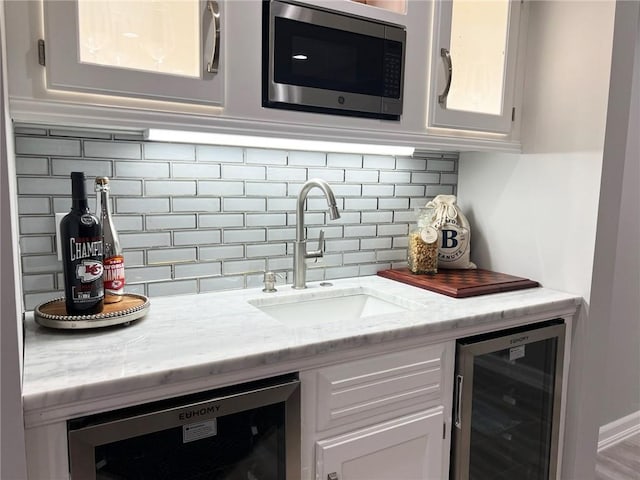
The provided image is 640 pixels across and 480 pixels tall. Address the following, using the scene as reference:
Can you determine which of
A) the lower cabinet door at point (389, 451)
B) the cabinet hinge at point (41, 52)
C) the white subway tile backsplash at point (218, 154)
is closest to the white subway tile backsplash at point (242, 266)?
the white subway tile backsplash at point (218, 154)

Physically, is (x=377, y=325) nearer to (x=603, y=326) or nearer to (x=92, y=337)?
(x=92, y=337)

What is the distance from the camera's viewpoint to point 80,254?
1.12 m

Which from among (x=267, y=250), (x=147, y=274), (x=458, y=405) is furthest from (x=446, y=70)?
(x=147, y=274)

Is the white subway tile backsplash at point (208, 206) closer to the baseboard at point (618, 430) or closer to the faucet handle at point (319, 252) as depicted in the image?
the faucet handle at point (319, 252)

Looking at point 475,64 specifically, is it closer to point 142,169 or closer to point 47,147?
point 142,169

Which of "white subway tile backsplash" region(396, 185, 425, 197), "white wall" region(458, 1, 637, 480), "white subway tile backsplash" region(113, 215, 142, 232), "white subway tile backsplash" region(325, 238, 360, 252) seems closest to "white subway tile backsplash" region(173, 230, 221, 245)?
"white subway tile backsplash" region(113, 215, 142, 232)

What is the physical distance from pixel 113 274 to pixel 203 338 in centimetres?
35

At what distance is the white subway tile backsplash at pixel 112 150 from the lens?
136 cm

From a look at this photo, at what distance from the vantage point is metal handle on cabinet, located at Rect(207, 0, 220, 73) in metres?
1.16

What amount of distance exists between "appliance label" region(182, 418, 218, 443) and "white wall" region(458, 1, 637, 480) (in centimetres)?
134

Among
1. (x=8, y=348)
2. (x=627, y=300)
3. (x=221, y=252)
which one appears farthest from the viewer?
(x=627, y=300)

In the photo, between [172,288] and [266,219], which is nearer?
[172,288]

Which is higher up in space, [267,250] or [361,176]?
[361,176]

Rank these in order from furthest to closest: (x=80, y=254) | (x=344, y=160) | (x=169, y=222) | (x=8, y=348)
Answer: (x=344, y=160) → (x=169, y=222) → (x=80, y=254) → (x=8, y=348)
